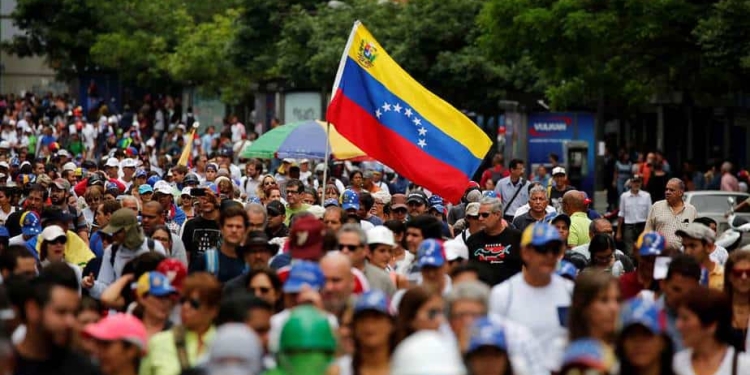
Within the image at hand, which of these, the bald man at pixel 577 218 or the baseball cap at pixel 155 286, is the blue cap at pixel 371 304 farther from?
the bald man at pixel 577 218

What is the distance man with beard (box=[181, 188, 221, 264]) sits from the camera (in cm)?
1491

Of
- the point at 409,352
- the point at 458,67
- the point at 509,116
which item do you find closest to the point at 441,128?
the point at 409,352

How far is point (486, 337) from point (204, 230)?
7.54 meters

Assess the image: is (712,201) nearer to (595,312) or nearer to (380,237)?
(380,237)

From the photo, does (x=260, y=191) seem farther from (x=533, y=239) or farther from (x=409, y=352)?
(x=409, y=352)

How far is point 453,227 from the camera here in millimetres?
18141

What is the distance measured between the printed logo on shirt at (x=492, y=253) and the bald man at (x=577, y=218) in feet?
8.30

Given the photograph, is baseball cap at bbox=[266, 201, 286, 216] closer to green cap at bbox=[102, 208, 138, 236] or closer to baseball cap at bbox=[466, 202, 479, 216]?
baseball cap at bbox=[466, 202, 479, 216]

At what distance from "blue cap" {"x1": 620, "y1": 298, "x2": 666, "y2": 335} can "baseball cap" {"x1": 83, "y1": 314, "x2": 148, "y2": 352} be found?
2.17 meters

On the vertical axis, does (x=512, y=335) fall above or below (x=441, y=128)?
below

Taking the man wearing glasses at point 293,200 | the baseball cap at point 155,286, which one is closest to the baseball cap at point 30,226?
the man wearing glasses at point 293,200

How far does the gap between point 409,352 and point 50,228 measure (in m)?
6.61

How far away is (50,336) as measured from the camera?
863 centimetres

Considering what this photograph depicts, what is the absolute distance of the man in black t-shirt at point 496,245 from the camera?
1356 cm
